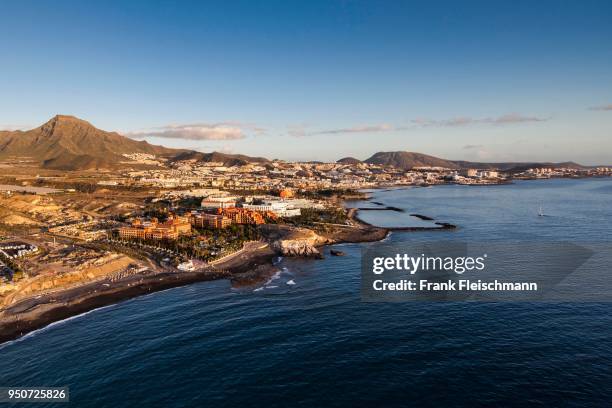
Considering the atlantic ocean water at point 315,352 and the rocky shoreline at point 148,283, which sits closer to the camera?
the atlantic ocean water at point 315,352

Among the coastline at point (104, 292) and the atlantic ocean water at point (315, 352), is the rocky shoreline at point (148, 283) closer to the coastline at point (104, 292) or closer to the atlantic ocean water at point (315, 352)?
the coastline at point (104, 292)

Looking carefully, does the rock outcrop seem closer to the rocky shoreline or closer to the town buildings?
the rocky shoreline

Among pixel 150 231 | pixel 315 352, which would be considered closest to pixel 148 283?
pixel 150 231

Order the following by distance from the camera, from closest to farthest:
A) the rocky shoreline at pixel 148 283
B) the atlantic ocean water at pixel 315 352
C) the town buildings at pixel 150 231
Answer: the atlantic ocean water at pixel 315 352
the rocky shoreline at pixel 148 283
the town buildings at pixel 150 231

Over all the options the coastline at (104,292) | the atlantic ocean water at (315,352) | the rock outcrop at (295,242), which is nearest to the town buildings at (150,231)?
the coastline at (104,292)

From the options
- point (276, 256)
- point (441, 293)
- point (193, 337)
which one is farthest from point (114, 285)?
point (441, 293)

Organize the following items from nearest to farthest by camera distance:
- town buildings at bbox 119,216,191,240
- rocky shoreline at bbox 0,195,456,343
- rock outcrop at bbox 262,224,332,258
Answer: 1. rocky shoreline at bbox 0,195,456,343
2. rock outcrop at bbox 262,224,332,258
3. town buildings at bbox 119,216,191,240

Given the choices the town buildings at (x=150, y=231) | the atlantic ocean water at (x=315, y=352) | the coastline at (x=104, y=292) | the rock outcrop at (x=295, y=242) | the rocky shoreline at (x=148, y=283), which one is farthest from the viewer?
the town buildings at (x=150, y=231)

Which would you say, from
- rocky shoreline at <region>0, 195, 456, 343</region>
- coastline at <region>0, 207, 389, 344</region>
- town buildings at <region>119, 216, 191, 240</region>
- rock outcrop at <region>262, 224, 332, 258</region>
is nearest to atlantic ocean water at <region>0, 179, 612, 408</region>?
coastline at <region>0, 207, 389, 344</region>

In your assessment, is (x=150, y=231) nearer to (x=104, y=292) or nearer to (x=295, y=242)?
(x=104, y=292)
